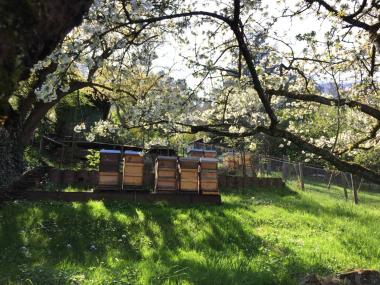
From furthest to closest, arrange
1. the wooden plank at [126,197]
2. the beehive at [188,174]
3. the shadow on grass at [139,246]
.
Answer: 1. the beehive at [188,174]
2. the wooden plank at [126,197]
3. the shadow on grass at [139,246]

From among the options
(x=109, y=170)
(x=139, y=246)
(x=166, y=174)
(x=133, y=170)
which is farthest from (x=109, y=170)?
(x=139, y=246)

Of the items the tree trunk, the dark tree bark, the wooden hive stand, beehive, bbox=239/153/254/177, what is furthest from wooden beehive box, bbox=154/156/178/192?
the dark tree bark

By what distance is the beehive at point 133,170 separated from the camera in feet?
49.7

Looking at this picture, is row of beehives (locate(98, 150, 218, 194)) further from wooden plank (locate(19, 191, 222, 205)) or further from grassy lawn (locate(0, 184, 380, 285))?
grassy lawn (locate(0, 184, 380, 285))

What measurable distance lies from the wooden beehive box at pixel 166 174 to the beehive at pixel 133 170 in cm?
60

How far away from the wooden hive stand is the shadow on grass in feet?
3.30

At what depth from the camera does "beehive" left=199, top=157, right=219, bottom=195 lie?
15805 mm

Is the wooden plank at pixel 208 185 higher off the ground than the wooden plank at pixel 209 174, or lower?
lower

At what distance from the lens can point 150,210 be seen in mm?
13867

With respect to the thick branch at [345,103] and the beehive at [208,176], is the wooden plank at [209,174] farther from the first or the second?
the thick branch at [345,103]

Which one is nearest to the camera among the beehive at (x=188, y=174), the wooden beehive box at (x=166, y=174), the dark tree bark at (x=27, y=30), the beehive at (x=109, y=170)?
the dark tree bark at (x=27, y=30)

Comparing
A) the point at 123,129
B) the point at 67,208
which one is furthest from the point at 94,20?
the point at 67,208

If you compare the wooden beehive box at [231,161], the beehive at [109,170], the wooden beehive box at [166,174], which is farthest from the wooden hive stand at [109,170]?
the wooden beehive box at [231,161]

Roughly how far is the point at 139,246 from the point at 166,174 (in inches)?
202
